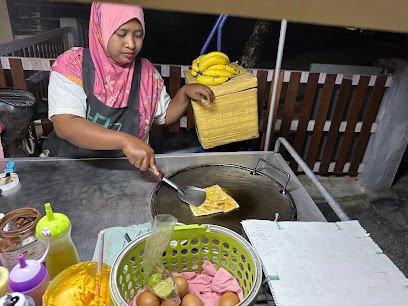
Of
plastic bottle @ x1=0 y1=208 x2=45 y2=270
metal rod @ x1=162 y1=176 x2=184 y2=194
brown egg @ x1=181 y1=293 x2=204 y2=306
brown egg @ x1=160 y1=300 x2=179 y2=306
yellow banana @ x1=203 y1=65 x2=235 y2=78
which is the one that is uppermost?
yellow banana @ x1=203 y1=65 x2=235 y2=78

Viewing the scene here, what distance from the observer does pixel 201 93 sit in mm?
1671

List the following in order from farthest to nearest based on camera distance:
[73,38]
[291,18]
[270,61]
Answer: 1. [270,61]
2. [73,38]
3. [291,18]

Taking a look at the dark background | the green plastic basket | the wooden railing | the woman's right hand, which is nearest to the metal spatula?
the woman's right hand

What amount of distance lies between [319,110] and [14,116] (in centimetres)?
301

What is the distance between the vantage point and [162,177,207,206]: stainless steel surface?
1349mm

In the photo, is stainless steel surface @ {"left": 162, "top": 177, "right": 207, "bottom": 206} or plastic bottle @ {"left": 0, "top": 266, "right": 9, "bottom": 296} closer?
plastic bottle @ {"left": 0, "top": 266, "right": 9, "bottom": 296}

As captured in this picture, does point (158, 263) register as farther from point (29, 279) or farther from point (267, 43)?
point (267, 43)

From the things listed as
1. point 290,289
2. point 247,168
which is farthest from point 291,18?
point 247,168

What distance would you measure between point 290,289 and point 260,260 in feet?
0.36

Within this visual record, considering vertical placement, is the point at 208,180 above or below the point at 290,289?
below

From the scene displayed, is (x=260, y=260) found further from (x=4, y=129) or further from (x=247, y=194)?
(x=4, y=129)

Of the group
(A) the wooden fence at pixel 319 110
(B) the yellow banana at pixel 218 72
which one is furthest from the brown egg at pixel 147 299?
(A) the wooden fence at pixel 319 110

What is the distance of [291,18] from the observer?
206 millimetres

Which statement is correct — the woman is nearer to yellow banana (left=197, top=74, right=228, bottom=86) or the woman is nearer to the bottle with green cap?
yellow banana (left=197, top=74, right=228, bottom=86)
